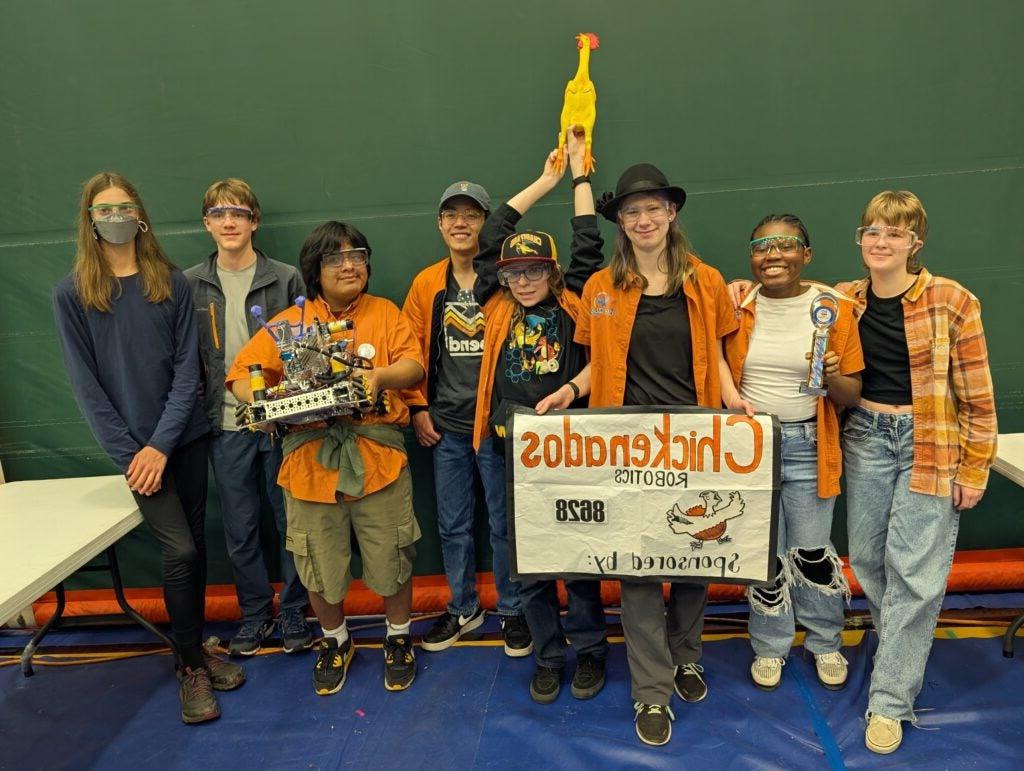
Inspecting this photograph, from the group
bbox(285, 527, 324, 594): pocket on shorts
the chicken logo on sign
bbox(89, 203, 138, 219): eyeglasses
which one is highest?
bbox(89, 203, 138, 219): eyeglasses

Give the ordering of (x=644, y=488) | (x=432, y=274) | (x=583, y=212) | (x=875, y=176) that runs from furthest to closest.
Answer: (x=875, y=176) → (x=432, y=274) → (x=583, y=212) → (x=644, y=488)

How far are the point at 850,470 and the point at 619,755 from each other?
1304mm

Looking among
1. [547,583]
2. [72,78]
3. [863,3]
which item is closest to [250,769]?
[547,583]

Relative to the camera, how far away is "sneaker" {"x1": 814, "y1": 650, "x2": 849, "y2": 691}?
2.41 metres

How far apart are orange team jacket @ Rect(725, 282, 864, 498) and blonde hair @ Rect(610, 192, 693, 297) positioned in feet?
0.99

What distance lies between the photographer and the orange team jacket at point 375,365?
7.63ft

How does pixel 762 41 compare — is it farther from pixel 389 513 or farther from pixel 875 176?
pixel 389 513

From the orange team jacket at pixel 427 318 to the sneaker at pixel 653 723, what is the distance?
147 cm

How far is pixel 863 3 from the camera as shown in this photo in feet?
9.11

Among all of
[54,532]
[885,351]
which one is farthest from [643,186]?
[54,532]

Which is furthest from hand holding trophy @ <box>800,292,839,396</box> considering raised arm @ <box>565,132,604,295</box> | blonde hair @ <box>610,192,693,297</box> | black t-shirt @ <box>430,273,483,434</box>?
black t-shirt @ <box>430,273,483,434</box>

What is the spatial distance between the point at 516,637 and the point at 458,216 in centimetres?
183

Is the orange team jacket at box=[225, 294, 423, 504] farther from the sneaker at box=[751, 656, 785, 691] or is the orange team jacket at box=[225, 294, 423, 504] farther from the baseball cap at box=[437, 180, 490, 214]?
the sneaker at box=[751, 656, 785, 691]

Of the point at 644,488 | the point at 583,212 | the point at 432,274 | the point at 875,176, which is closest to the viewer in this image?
the point at 644,488
